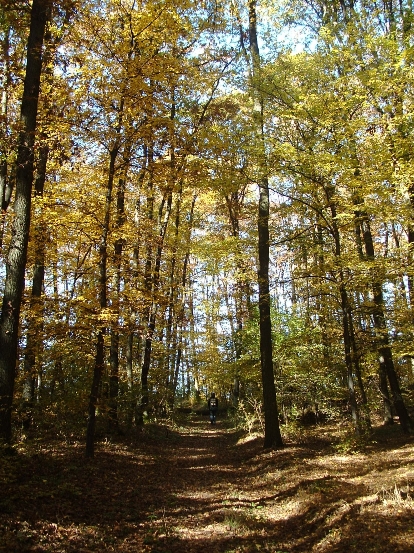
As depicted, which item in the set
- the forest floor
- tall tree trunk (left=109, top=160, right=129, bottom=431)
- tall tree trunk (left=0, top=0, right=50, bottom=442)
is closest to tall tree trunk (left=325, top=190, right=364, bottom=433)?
the forest floor

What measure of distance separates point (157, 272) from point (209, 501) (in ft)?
17.6

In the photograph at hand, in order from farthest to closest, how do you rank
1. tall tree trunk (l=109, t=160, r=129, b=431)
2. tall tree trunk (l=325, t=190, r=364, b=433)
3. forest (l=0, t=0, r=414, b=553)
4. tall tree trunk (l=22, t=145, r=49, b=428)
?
tall tree trunk (l=325, t=190, r=364, b=433)
tall tree trunk (l=109, t=160, r=129, b=431)
tall tree trunk (l=22, t=145, r=49, b=428)
forest (l=0, t=0, r=414, b=553)

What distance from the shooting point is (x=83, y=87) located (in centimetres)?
870

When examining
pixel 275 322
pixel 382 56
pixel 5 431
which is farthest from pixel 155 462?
pixel 382 56

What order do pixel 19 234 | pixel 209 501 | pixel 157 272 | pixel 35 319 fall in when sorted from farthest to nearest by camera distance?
pixel 157 272 < pixel 35 319 < pixel 209 501 < pixel 19 234

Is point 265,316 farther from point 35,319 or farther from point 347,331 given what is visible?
point 35,319

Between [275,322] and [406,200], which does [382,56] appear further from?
[275,322]

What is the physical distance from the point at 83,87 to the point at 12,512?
7969 mm

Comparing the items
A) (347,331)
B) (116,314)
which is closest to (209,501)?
(116,314)

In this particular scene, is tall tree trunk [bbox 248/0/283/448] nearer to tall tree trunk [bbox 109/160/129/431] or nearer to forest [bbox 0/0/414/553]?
forest [bbox 0/0/414/553]

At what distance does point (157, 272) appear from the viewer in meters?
10.4

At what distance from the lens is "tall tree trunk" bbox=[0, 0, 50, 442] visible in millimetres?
6852

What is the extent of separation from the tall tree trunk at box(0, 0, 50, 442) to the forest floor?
3.98 feet

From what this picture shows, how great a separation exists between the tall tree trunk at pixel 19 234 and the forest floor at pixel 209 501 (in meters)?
1.21
